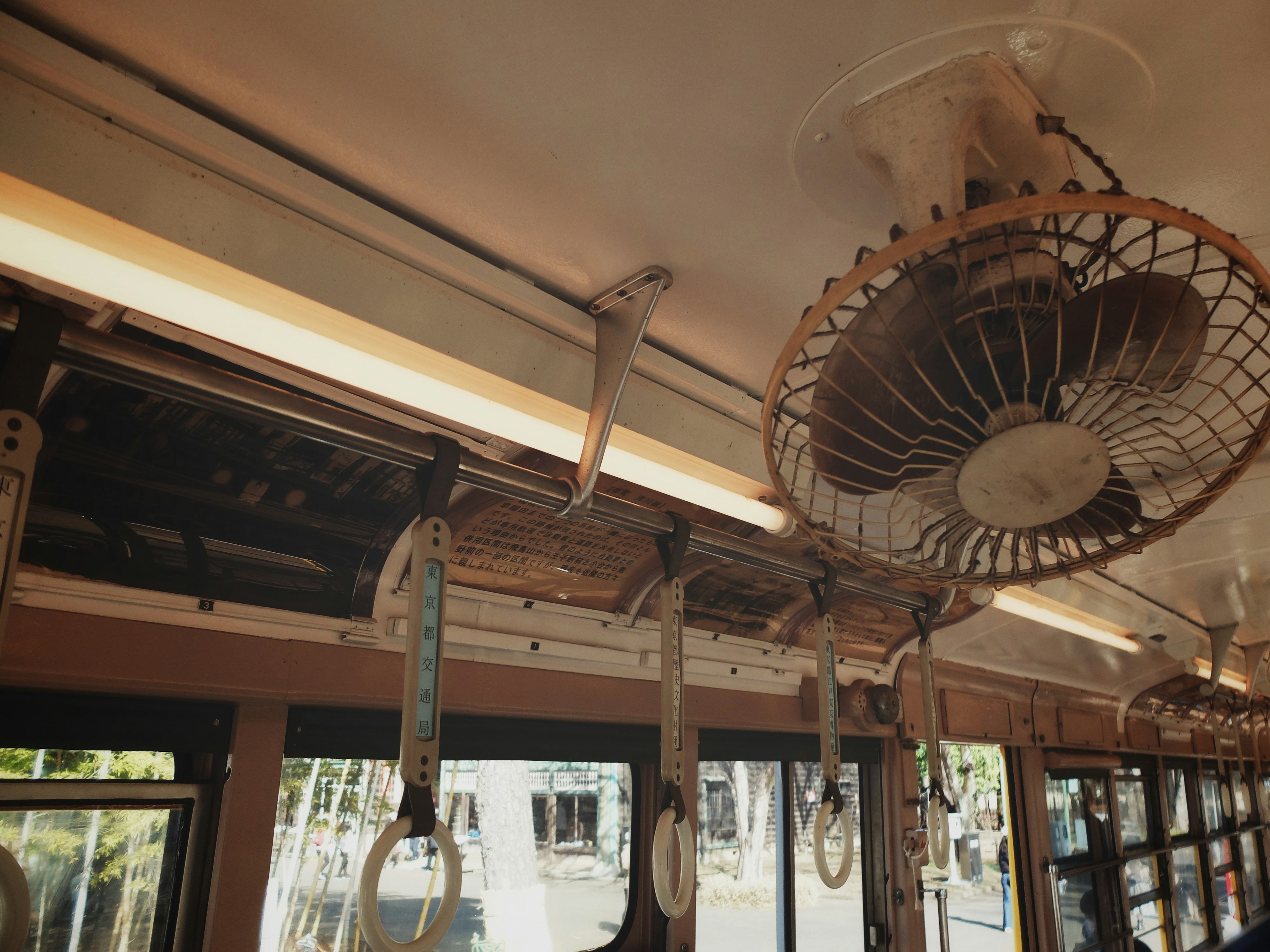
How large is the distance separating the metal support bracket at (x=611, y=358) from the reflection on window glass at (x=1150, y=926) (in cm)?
827

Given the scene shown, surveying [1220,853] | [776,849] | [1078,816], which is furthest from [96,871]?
[1220,853]

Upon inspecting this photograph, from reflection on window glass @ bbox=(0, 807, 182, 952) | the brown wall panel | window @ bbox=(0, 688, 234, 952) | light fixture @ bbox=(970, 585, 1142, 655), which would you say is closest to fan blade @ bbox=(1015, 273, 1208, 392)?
light fixture @ bbox=(970, 585, 1142, 655)

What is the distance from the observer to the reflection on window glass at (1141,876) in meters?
7.43

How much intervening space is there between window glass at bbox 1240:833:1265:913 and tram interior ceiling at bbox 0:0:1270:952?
32.0ft

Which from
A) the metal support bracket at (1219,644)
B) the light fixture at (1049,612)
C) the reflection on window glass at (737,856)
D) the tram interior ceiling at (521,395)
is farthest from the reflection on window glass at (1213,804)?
the tram interior ceiling at (521,395)

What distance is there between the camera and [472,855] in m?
3.12

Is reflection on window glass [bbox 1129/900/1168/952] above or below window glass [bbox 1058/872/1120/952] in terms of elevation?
below

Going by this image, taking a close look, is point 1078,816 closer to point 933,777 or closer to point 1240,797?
point 933,777

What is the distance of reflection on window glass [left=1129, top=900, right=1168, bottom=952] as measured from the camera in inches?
294

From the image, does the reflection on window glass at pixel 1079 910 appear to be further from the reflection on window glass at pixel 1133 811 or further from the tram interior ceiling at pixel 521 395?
the tram interior ceiling at pixel 521 395

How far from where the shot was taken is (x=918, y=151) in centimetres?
127

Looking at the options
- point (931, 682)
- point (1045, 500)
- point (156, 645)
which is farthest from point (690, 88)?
point (931, 682)

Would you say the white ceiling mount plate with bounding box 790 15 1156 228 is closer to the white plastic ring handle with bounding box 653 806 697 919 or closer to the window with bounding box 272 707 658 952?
the white plastic ring handle with bounding box 653 806 697 919

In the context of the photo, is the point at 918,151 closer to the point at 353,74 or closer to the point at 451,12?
the point at 451,12
